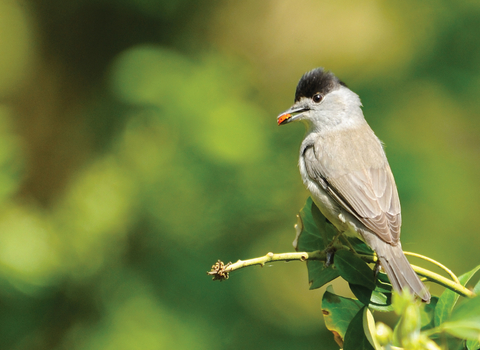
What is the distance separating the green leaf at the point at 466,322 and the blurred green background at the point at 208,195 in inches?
105

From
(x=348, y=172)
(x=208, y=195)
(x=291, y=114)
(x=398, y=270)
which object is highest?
(x=291, y=114)

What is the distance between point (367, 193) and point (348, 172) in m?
0.18

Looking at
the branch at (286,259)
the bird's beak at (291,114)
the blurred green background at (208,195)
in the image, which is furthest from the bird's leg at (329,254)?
the blurred green background at (208,195)

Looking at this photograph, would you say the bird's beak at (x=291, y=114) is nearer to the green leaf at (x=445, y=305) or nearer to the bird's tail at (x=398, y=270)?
the bird's tail at (x=398, y=270)

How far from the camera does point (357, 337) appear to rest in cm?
124

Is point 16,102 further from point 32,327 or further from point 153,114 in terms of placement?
point 32,327

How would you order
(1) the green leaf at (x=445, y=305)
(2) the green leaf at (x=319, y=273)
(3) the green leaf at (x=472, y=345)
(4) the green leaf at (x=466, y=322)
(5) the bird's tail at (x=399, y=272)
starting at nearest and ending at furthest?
(4) the green leaf at (x=466, y=322), (3) the green leaf at (x=472, y=345), (1) the green leaf at (x=445, y=305), (2) the green leaf at (x=319, y=273), (5) the bird's tail at (x=399, y=272)

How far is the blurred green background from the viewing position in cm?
341

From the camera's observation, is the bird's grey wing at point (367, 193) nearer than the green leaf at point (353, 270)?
No

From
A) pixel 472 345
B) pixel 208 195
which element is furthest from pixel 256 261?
pixel 208 195

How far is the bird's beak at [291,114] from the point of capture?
9.55 ft

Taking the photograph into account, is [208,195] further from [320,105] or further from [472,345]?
[472,345]

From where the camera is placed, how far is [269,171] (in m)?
3.48

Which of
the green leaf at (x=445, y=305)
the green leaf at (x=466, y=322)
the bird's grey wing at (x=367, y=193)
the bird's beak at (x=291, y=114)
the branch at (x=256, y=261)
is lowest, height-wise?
the green leaf at (x=466, y=322)
